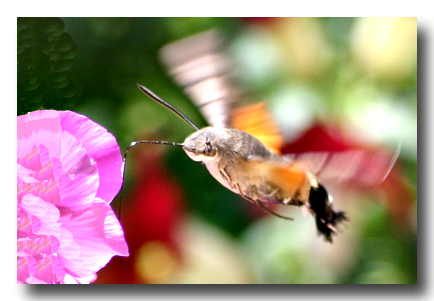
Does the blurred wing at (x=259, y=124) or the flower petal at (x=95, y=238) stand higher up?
the blurred wing at (x=259, y=124)

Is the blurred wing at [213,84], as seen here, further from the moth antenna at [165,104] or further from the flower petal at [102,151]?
A: the flower petal at [102,151]

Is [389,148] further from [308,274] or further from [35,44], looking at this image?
[35,44]

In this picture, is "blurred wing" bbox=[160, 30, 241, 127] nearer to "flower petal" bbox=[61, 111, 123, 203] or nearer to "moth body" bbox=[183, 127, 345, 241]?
"moth body" bbox=[183, 127, 345, 241]

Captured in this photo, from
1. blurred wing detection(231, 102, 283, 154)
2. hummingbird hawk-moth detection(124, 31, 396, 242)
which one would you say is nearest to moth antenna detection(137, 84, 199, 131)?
hummingbird hawk-moth detection(124, 31, 396, 242)

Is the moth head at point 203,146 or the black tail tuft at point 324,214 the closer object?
the moth head at point 203,146

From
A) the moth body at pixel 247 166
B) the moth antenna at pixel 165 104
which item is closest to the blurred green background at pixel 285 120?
the moth antenna at pixel 165 104

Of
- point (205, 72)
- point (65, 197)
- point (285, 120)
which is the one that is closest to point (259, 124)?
point (285, 120)

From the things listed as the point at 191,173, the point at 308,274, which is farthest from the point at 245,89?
the point at 308,274

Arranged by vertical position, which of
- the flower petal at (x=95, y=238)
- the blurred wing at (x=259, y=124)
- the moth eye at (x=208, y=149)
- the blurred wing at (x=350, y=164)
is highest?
the blurred wing at (x=259, y=124)
